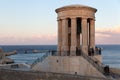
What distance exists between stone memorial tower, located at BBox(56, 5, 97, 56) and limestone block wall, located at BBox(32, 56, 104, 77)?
1584 millimetres

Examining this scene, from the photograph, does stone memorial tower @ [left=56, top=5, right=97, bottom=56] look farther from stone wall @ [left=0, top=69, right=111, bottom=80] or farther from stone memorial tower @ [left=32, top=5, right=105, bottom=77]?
stone wall @ [left=0, top=69, right=111, bottom=80]

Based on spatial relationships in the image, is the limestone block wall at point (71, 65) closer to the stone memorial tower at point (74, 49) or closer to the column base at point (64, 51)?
the stone memorial tower at point (74, 49)

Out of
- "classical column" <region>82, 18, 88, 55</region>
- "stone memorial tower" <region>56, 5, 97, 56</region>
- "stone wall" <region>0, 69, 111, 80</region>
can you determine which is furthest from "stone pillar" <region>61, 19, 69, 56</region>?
"stone wall" <region>0, 69, 111, 80</region>

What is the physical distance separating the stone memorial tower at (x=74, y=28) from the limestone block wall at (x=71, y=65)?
1584 millimetres

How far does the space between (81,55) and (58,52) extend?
309 centimetres

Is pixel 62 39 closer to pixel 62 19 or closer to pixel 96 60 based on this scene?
pixel 62 19

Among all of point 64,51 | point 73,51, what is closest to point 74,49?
point 73,51

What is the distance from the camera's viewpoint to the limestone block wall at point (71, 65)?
74.2ft

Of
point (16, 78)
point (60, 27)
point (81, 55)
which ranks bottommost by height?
point (16, 78)

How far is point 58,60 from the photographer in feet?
79.2

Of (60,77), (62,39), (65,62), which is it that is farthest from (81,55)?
(60,77)

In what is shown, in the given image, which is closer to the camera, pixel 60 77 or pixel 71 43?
pixel 60 77

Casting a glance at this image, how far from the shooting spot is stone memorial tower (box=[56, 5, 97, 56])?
25.2 metres

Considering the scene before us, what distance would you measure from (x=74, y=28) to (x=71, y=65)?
12.9 ft
